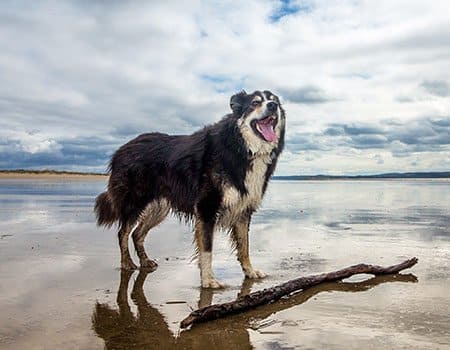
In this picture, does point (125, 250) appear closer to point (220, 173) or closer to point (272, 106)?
point (220, 173)

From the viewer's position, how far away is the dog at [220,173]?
645 cm

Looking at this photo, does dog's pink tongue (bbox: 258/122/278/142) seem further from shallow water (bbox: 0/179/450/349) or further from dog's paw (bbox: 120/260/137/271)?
dog's paw (bbox: 120/260/137/271)

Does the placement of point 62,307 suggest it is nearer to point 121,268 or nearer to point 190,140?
point 121,268

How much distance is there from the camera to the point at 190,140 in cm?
714

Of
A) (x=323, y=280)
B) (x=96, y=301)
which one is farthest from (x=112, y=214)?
(x=323, y=280)

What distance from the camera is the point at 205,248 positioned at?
6.36m

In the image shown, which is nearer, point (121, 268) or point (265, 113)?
A: point (265, 113)

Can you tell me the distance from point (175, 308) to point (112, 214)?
11.1ft

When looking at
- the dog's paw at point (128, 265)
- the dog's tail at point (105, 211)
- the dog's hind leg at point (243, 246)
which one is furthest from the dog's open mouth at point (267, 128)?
the dog's tail at point (105, 211)

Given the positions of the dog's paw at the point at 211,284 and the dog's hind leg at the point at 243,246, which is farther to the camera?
the dog's hind leg at the point at 243,246

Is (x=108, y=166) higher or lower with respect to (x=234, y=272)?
higher

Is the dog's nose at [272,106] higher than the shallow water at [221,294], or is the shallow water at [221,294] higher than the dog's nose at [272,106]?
the dog's nose at [272,106]

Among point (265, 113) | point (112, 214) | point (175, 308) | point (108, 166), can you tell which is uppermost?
point (265, 113)

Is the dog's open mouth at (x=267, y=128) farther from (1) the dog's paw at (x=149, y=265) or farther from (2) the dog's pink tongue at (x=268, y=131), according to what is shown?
(1) the dog's paw at (x=149, y=265)
